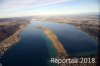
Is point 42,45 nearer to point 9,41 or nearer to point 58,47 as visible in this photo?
point 58,47

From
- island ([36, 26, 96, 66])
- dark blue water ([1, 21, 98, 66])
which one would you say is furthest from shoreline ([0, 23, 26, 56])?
island ([36, 26, 96, 66])

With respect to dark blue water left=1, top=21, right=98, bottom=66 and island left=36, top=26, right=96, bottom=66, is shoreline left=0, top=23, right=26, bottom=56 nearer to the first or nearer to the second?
dark blue water left=1, top=21, right=98, bottom=66

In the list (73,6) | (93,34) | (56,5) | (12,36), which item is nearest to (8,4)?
(12,36)

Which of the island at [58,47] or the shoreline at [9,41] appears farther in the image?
the shoreline at [9,41]

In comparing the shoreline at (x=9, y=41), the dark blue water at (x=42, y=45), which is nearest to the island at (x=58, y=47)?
the dark blue water at (x=42, y=45)

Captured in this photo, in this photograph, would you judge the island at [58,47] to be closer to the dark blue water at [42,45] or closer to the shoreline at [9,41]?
the dark blue water at [42,45]

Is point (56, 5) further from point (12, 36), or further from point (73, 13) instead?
point (12, 36)

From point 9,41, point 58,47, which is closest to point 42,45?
point 58,47

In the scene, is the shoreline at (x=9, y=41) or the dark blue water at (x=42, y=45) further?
the shoreline at (x=9, y=41)
